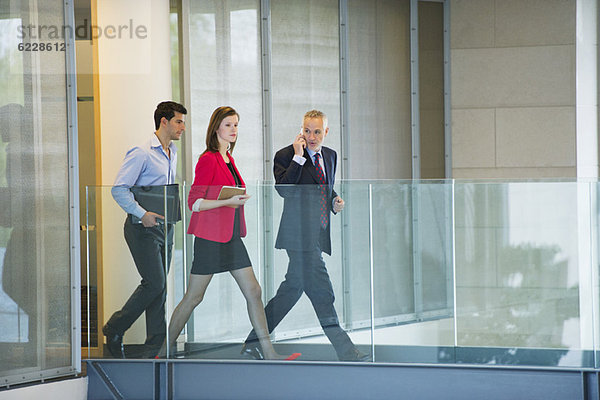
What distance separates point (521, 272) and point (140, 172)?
8.26 feet

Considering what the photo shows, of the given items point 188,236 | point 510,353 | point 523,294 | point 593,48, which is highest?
point 593,48

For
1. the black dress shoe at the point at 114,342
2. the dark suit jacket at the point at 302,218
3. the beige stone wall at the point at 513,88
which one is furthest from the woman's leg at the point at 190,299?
the beige stone wall at the point at 513,88

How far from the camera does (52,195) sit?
4996mm

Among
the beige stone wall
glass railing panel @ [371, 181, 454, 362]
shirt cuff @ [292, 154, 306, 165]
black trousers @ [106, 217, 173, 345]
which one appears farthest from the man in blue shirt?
the beige stone wall

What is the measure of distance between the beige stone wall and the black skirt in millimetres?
3526

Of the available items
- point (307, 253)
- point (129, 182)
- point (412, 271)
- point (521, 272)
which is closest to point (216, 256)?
point (307, 253)

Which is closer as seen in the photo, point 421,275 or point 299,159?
point 421,275

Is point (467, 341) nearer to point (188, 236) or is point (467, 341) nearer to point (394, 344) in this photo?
point (394, 344)

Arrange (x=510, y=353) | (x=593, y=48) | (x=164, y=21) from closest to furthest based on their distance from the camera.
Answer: (x=510, y=353)
(x=164, y=21)
(x=593, y=48)

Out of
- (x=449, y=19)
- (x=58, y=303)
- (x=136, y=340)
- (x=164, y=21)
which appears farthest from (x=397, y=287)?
(x=449, y=19)

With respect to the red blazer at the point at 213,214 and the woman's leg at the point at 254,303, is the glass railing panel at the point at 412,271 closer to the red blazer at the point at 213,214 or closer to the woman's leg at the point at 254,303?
the woman's leg at the point at 254,303

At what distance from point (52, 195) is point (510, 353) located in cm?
307

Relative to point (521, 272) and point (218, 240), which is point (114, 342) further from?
point (521, 272)

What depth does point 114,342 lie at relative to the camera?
4941mm
